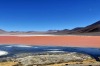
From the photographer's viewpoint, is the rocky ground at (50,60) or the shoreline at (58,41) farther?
the shoreline at (58,41)

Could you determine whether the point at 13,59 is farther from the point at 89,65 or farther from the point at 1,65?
the point at 89,65

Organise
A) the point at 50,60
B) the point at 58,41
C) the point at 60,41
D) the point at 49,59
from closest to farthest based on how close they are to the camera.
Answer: the point at 50,60 < the point at 49,59 < the point at 60,41 < the point at 58,41

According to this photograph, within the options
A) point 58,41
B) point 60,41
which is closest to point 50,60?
point 60,41

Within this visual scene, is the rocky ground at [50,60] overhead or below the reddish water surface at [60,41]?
below

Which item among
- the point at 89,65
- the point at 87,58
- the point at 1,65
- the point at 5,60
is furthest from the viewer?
the point at 87,58

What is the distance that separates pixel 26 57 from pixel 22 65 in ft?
5.35

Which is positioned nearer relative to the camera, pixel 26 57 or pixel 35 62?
pixel 35 62

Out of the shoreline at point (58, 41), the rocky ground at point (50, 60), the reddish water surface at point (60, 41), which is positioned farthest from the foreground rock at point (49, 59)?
the reddish water surface at point (60, 41)

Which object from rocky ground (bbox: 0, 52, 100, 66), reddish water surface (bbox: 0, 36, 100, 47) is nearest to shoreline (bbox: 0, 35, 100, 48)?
reddish water surface (bbox: 0, 36, 100, 47)

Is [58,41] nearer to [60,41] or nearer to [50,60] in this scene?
[60,41]

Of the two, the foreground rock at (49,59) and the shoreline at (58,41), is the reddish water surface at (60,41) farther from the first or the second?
the foreground rock at (49,59)

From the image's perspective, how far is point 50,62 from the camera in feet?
46.1

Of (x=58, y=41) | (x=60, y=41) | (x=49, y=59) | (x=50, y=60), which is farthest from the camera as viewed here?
(x=58, y=41)

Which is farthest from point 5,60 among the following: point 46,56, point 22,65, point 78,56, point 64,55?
point 78,56
